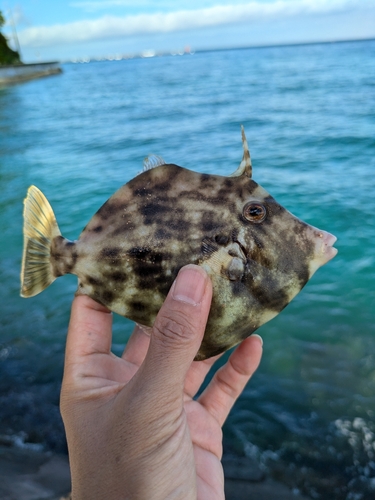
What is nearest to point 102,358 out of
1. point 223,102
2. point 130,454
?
point 130,454

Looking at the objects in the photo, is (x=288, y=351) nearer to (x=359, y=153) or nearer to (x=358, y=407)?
(x=358, y=407)

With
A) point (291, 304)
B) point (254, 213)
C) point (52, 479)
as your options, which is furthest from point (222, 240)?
point (291, 304)

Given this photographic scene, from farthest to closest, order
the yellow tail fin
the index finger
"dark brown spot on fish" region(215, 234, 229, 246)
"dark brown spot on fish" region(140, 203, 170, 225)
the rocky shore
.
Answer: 1. the rocky shore
2. the index finger
3. the yellow tail fin
4. "dark brown spot on fish" region(140, 203, 170, 225)
5. "dark brown spot on fish" region(215, 234, 229, 246)

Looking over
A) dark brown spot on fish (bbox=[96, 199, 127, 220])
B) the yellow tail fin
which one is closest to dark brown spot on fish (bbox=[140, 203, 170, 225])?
dark brown spot on fish (bbox=[96, 199, 127, 220])

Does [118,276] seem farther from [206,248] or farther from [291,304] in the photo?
[291,304]

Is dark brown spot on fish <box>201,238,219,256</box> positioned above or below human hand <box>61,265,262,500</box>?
above

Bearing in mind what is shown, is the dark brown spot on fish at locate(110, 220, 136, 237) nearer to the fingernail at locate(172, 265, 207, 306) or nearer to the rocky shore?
the fingernail at locate(172, 265, 207, 306)
